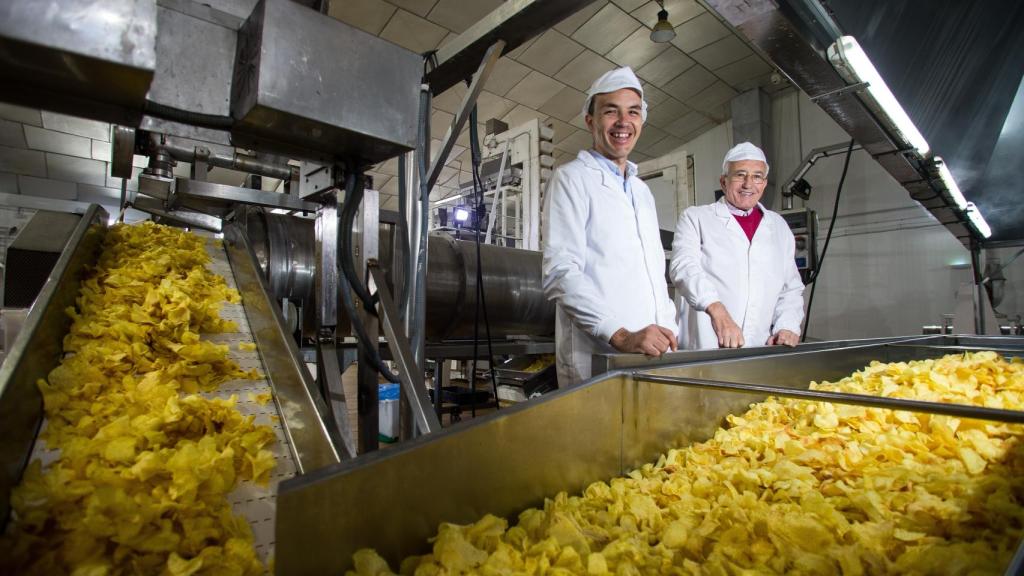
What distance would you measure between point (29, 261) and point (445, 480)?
1.53 meters

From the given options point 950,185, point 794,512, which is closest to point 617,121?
point 794,512

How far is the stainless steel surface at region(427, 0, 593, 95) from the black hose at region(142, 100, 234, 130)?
95 cm

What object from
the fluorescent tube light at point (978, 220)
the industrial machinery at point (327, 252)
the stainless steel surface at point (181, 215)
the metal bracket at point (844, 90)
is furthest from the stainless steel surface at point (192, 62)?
the fluorescent tube light at point (978, 220)

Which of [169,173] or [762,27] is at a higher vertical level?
[762,27]

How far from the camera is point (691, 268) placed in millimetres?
2070

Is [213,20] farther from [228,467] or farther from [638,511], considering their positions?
[638,511]

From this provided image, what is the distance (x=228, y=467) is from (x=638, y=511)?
29.4 inches

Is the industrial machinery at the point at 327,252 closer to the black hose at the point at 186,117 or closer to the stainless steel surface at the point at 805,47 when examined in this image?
the black hose at the point at 186,117

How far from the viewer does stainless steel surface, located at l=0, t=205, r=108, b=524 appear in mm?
790

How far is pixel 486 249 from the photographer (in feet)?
10.2

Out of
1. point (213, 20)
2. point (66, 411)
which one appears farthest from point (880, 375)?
point (66, 411)

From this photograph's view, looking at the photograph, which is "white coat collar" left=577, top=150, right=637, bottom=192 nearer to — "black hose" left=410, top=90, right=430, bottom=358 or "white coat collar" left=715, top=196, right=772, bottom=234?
"black hose" left=410, top=90, right=430, bottom=358

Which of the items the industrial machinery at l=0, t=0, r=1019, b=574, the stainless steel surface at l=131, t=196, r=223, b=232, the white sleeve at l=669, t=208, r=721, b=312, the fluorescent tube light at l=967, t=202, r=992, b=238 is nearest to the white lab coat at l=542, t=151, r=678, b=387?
the white sleeve at l=669, t=208, r=721, b=312

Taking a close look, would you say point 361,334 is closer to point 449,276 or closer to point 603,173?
point 603,173
